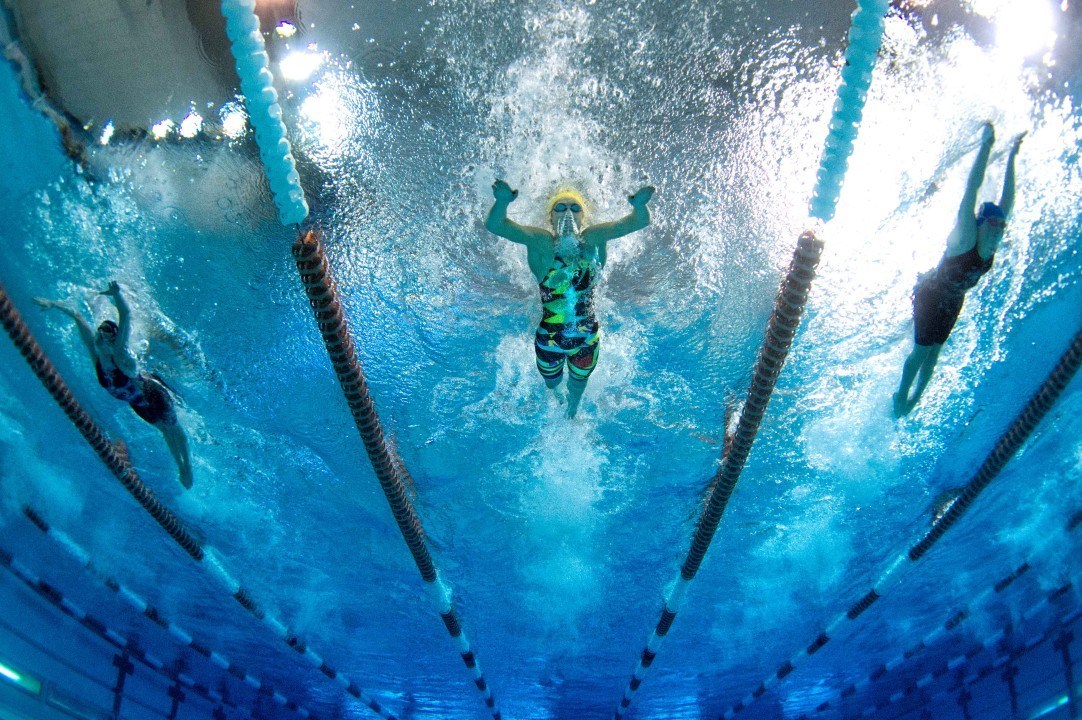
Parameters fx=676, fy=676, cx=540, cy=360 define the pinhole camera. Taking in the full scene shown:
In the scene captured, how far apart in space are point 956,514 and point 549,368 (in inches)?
175

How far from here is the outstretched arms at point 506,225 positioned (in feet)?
10.2

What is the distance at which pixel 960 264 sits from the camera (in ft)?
12.7

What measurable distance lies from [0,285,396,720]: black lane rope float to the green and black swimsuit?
3.16 metres

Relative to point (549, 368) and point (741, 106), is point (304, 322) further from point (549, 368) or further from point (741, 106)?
point (741, 106)

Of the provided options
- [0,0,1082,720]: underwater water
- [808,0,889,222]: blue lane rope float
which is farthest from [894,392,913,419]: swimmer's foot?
[808,0,889,222]: blue lane rope float

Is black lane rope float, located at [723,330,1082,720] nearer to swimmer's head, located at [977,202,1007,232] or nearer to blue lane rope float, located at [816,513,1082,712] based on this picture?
blue lane rope float, located at [816,513,1082,712]

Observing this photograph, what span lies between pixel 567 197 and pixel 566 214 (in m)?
0.11

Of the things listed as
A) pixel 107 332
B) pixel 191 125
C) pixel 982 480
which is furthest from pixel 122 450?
pixel 982 480

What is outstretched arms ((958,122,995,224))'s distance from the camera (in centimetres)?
318

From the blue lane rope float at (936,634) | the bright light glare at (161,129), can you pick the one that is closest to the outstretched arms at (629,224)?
the bright light glare at (161,129)

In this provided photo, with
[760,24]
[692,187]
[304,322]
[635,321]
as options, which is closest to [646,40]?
[760,24]

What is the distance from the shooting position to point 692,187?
3.88 meters

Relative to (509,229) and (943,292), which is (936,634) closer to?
(943,292)

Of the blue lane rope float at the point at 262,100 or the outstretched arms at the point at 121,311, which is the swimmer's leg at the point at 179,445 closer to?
the outstretched arms at the point at 121,311
